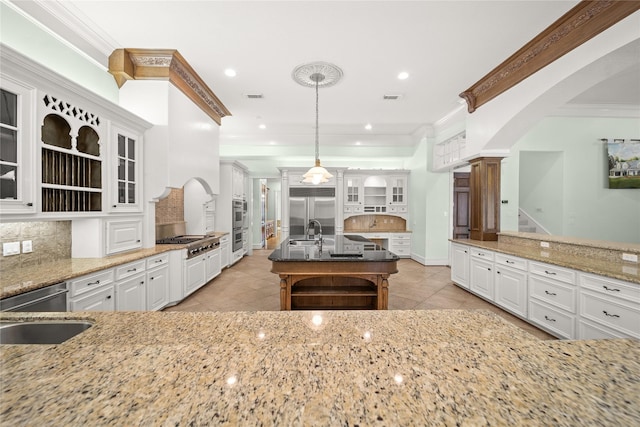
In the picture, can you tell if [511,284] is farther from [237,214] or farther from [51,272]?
[237,214]

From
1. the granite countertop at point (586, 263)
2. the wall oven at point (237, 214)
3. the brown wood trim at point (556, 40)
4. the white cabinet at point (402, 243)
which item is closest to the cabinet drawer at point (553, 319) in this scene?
the granite countertop at point (586, 263)

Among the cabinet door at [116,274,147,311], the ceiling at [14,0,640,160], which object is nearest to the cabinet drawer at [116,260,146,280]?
the cabinet door at [116,274,147,311]

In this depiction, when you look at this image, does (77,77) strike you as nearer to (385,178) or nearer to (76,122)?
(76,122)

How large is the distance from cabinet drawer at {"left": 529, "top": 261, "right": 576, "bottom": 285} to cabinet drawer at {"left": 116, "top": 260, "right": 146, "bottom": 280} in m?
4.66

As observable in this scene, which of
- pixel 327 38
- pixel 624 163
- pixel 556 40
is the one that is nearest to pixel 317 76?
pixel 327 38

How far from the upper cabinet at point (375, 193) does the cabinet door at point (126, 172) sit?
203 inches

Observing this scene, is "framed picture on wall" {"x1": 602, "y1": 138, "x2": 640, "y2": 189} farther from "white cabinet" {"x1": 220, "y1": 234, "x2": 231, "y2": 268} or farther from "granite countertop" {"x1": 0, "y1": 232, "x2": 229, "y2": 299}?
"granite countertop" {"x1": 0, "y1": 232, "x2": 229, "y2": 299}

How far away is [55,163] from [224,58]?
226cm

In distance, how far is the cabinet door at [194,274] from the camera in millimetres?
3843

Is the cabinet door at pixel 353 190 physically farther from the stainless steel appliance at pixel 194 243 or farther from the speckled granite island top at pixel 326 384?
the speckled granite island top at pixel 326 384

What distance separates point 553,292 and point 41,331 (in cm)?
419

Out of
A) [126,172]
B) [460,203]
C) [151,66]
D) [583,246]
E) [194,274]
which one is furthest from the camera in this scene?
[460,203]

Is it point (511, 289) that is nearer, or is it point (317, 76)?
point (511, 289)

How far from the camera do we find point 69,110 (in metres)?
2.41
